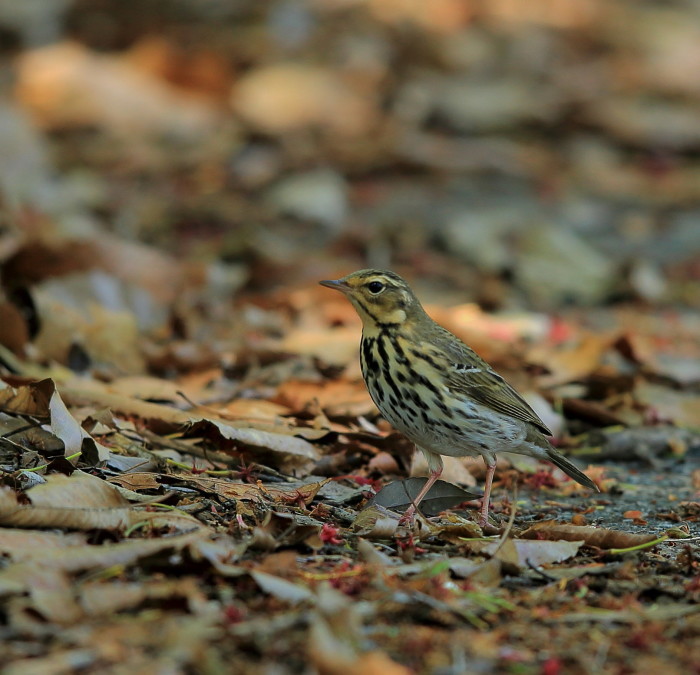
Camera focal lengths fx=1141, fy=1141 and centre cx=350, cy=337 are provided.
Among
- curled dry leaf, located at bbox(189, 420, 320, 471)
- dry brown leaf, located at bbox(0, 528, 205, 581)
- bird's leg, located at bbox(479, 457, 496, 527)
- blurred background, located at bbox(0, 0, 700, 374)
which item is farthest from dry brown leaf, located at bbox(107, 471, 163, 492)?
blurred background, located at bbox(0, 0, 700, 374)

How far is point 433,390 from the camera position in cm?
532

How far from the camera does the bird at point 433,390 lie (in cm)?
523

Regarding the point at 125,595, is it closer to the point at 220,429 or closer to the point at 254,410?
the point at 220,429

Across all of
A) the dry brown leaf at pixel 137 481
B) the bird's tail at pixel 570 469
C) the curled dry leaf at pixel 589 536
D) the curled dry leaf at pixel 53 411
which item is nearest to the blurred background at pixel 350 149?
the curled dry leaf at pixel 53 411

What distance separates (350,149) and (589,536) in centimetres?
1003

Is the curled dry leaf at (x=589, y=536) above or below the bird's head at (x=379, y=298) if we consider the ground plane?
below

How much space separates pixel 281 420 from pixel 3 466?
1.67 m

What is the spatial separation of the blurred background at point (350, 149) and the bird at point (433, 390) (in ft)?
7.87

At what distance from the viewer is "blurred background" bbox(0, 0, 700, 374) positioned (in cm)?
1008

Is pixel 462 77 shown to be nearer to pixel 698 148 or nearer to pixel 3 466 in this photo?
pixel 698 148

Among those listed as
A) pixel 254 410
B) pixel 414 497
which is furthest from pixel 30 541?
pixel 254 410

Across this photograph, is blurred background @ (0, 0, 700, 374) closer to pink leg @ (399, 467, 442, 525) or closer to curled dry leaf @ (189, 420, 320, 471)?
curled dry leaf @ (189, 420, 320, 471)

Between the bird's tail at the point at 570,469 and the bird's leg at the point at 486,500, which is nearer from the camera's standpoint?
the bird's leg at the point at 486,500

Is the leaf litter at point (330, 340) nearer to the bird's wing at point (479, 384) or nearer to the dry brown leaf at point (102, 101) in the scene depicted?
the dry brown leaf at point (102, 101)
